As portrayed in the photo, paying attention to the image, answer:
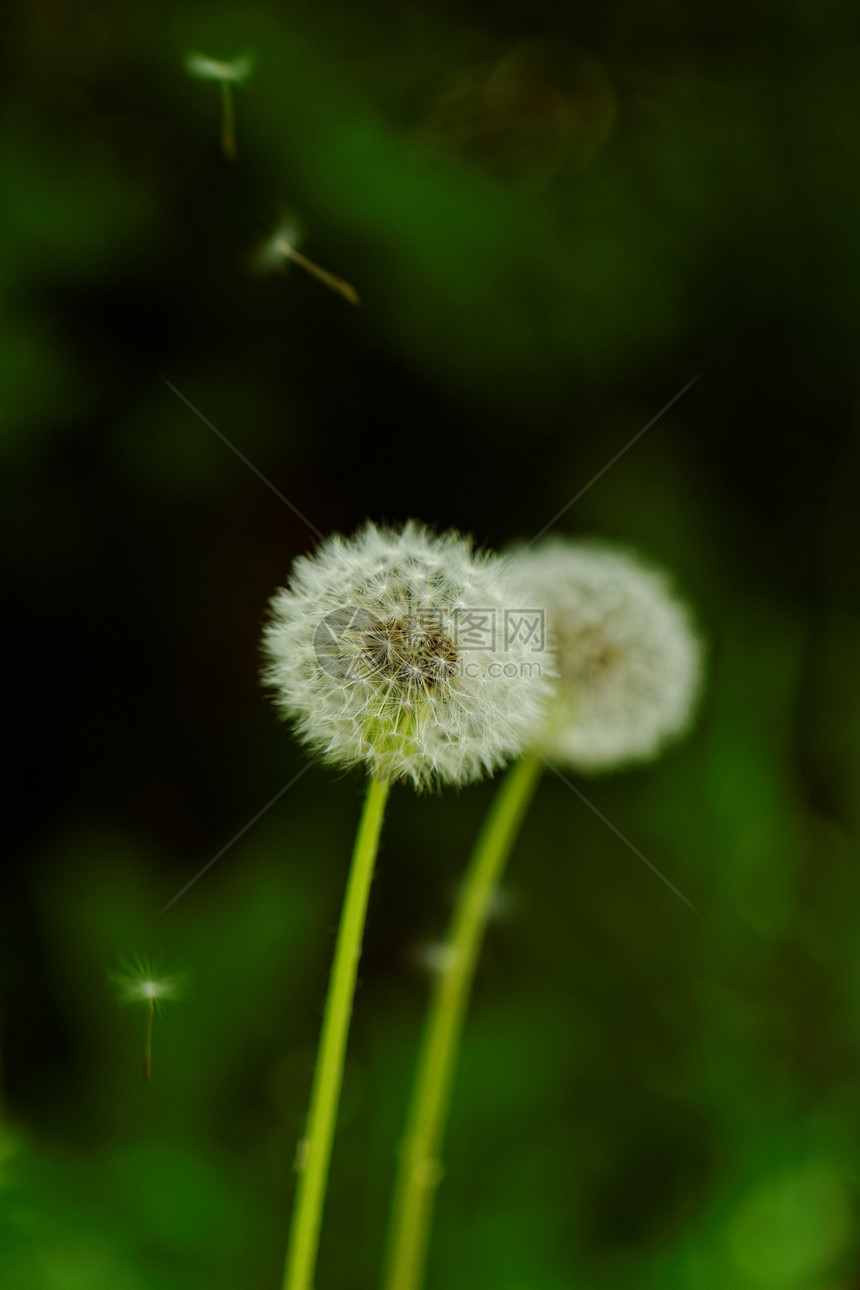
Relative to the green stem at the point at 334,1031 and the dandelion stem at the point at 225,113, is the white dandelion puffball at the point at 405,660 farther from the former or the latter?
the dandelion stem at the point at 225,113

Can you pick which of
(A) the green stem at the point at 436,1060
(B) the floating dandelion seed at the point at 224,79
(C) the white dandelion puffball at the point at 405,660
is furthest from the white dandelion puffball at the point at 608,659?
(B) the floating dandelion seed at the point at 224,79

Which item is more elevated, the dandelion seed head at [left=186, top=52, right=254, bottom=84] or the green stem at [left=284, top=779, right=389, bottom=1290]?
the dandelion seed head at [left=186, top=52, right=254, bottom=84]

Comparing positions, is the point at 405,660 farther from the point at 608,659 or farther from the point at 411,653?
the point at 608,659

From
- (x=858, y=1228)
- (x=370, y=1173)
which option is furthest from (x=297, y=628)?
(x=858, y=1228)

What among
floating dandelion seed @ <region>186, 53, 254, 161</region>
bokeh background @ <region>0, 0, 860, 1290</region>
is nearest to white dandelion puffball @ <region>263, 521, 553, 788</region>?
bokeh background @ <region>0, 0, 860, 1290</region>

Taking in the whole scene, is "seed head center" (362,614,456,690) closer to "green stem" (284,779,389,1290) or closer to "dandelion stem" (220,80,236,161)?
"green stem" (284,779,389,1290)

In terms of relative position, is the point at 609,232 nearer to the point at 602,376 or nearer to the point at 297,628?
the point at 602,376

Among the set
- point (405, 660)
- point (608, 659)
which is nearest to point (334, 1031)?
point (405, 660)
